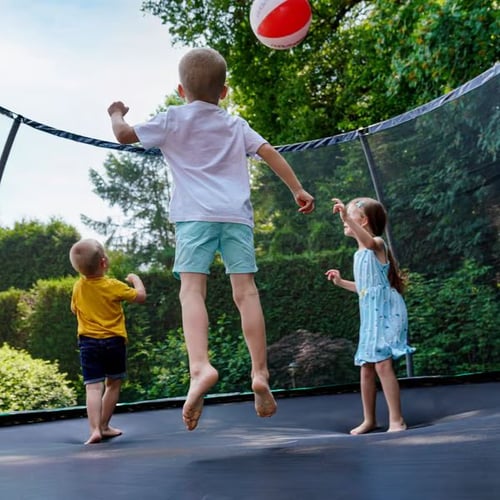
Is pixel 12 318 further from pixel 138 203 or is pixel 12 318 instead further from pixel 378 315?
pixel 378 315

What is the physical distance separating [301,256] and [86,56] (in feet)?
31.7

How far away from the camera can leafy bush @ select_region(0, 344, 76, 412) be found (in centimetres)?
321

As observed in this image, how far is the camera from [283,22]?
312 cm

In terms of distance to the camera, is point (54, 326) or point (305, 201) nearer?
point (305, 201)

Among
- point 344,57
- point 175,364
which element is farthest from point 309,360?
point 344,57

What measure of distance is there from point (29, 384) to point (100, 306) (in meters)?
0.93

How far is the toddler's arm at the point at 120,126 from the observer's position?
71.0 inches

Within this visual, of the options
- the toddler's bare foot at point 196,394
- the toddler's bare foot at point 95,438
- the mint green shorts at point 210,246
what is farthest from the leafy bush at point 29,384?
the toddler's bare foot at point 196,394

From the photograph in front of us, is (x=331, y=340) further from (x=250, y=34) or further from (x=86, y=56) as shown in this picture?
(x=86, y=56)

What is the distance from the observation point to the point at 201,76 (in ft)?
6.23

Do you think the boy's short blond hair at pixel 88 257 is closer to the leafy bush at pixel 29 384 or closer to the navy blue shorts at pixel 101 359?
the navy blue shorts at pixel 101 359

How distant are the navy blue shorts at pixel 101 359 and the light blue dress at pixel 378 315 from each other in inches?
31.9

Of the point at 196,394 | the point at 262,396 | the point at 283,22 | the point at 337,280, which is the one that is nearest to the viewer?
the point at 196,394

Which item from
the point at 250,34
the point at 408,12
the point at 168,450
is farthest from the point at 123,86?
the point at 168,450
